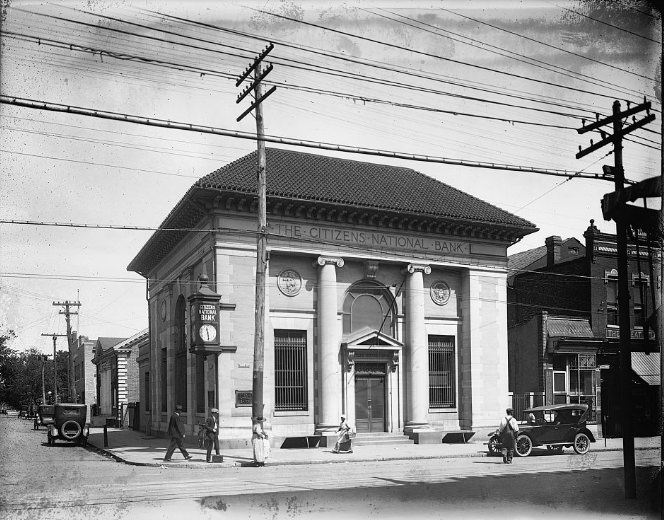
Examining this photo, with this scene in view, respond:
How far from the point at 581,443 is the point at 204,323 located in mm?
13844

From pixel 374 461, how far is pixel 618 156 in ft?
42.0

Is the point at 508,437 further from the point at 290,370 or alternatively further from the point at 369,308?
the point at 369,308

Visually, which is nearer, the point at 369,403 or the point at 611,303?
the point at 369,403

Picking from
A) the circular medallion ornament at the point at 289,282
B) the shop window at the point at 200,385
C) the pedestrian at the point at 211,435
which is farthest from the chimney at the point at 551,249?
the pedestrian at the point at 211,435

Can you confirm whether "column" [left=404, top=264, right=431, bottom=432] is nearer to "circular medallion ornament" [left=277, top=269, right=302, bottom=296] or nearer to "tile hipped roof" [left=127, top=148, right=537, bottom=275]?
"tile hipped roof" [left=127, top=148, right=537, bottom=275]

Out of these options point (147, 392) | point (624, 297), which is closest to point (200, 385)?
point (147, 392)

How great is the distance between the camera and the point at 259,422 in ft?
76.0

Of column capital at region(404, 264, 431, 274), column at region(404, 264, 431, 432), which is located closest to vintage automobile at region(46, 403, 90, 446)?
column at region(404, 264, 431, 432)

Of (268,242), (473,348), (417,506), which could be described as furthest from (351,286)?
(417,506)

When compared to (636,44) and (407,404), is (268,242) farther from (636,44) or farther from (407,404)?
(636,44)

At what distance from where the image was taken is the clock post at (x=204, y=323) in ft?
85.5

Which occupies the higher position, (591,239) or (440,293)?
(591,239)

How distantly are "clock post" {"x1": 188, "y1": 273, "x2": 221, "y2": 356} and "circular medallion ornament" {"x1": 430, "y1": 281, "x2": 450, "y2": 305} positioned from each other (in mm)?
10620

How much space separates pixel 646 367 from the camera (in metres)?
35.9
